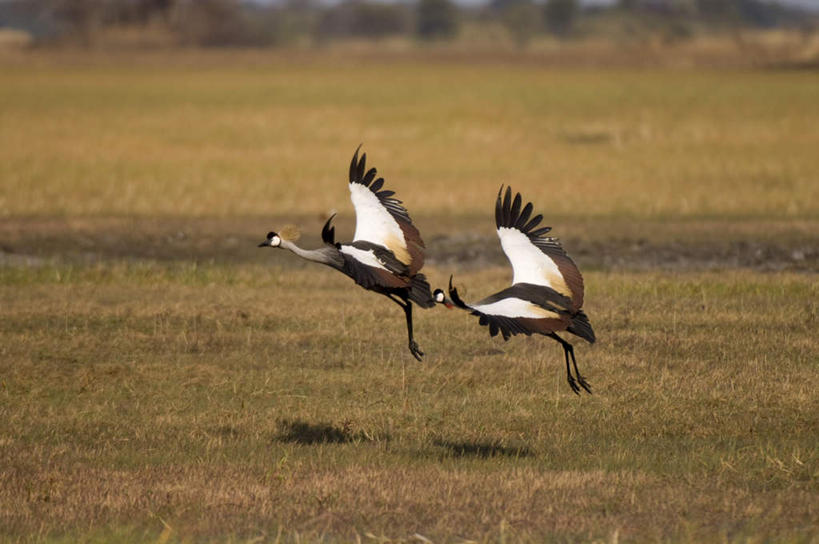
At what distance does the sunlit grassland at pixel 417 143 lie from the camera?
88.9 feet

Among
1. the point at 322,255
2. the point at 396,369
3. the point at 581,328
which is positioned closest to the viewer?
the point at 322,255

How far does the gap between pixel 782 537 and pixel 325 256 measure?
303cm

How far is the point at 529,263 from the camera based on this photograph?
→ 7887mm

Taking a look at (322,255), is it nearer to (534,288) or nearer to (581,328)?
(534,288)

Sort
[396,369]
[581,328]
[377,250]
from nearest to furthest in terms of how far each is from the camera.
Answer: [377,250], [581,328], [396,369]

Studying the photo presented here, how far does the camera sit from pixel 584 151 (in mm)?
36719

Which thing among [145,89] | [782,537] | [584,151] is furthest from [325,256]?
[145,89]

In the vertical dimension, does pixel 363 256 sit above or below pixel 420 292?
above

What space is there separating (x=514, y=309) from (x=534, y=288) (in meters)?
0.36

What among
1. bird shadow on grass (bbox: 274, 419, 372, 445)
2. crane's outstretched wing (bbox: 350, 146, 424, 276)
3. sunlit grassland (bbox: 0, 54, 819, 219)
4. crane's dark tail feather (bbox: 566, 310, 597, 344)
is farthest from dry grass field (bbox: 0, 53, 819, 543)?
crane's outstretched wing (bbox: 350, 146, 424, 276)

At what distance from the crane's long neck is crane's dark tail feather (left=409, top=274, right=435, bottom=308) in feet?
1.46

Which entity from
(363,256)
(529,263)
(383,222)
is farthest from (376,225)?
(529,263)

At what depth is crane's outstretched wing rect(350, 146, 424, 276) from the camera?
24.8 ft

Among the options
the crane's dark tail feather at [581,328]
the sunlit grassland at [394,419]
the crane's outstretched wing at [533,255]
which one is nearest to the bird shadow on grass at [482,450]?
the sunlit grassland at [394,419]
